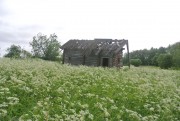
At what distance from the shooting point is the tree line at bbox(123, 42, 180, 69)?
75938 millimetres

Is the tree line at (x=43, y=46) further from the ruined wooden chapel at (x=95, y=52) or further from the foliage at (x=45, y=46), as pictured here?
the ruined wooden chapel at (x=95, y=52)

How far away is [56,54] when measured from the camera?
77188mm

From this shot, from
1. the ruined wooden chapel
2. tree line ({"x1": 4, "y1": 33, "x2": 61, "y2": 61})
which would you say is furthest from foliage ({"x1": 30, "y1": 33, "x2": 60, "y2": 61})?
the ruined wooden chapel

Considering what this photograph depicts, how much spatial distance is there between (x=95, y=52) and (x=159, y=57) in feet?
132

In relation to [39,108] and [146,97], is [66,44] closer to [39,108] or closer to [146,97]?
[146,97]

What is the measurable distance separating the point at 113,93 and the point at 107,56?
28.9 metres

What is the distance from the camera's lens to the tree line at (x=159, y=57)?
75938 mm

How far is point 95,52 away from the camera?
4297cm

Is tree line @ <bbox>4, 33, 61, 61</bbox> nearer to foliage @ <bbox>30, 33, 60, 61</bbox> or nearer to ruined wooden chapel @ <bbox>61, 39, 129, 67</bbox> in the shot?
foliage @ <bbox>30, 33, 60, 61</bbox>

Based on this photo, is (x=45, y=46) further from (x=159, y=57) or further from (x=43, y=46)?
(x=159, y=57)

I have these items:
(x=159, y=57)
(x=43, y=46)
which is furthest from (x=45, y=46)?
(x=159, y=57)

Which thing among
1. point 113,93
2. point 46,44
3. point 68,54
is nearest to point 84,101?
point 113,93

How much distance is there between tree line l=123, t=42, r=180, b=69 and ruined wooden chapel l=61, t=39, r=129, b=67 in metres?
32.2

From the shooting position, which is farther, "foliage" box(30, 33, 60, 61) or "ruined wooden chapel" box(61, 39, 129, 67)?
"foliage" box(30, 33, 60, 61)
